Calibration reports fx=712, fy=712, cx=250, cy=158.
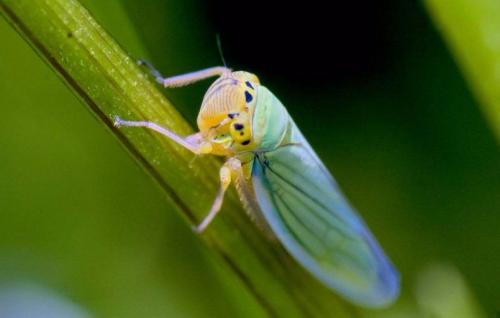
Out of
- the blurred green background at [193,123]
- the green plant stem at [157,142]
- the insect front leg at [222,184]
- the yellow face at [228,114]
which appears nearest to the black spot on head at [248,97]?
the yellow face at [228,114]

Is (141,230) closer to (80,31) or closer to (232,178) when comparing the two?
(232,178)

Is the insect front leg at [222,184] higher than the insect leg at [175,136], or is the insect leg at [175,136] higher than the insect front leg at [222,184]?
the insect leg at [175,136]

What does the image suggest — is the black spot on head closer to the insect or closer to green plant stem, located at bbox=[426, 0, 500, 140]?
the insect

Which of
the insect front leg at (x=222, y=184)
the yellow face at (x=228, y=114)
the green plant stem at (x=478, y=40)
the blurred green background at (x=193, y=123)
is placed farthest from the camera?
the blurred green background at (x=193, y=123)

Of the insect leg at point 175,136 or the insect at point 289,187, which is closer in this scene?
the insect leg at point 175,136

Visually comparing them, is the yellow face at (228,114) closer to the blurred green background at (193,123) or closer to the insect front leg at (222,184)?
the insect front leg at (222,184)

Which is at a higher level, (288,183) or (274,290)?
(274,290)

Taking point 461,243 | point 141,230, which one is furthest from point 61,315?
point 461,243
